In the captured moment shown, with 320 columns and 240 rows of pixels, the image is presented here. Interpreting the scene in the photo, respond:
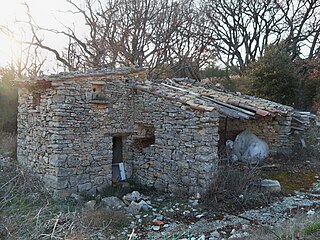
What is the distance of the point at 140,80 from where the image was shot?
9680 mm

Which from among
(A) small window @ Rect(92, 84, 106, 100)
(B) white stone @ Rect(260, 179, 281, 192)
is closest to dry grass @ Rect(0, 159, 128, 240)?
(A) small window @ Rect(92, 84, 106, 100)

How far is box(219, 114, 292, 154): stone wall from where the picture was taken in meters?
12.2

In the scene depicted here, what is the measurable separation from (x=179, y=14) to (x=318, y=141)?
34.4 feet

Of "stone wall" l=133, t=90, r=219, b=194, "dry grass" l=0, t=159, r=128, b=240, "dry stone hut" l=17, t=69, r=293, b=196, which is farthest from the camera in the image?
"dry stone hut" l=17, t=69, r=293, b=196

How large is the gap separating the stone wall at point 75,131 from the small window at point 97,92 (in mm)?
58

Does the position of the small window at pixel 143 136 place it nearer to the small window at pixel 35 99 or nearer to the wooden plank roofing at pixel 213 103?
the wooden plank roofing at pixel 213 103

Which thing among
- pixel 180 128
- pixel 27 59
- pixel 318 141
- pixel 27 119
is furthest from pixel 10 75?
pixel 318 141

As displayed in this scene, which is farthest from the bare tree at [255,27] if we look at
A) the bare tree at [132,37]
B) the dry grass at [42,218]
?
the dry grass at [42,218]

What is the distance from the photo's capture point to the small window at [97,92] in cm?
873

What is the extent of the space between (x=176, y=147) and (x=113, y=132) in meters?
1.78

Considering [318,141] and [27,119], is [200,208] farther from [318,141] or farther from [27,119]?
[318,141]

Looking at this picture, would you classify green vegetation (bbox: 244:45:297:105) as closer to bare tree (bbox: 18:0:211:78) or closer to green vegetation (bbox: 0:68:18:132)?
bare tree (bbox: 18:0:211:78)

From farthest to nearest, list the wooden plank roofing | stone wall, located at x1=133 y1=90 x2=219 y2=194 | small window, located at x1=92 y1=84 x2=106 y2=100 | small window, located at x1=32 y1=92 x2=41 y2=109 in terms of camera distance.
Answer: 1. small window, located at x1=32 y1=92 x2=41 y2=109
2. small window, located at x1=92 y1=84 x2=106 y2=100
3. the wooden plank roofing
4. stone wall, located at x1=133 y1=90 x2=219 y2=194

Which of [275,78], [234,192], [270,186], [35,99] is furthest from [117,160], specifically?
[275,78]
